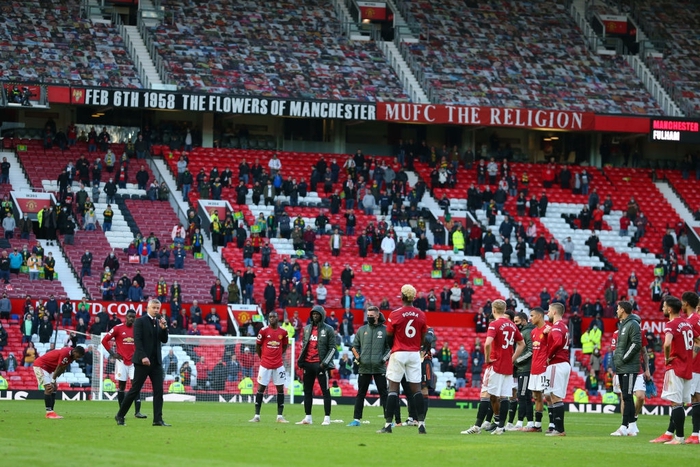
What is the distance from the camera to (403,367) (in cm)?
1984

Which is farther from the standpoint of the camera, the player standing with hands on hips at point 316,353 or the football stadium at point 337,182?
the football stadium at point 337,182

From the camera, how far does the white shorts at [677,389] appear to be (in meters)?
18.8

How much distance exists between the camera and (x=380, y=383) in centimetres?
2131

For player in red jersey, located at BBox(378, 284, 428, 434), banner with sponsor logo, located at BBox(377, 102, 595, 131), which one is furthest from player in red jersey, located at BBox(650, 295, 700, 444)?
banner with sponsor logo, located at BBox(377, 102, 595, 131)

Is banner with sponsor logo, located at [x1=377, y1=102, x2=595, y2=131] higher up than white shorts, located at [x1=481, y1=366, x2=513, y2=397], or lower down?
lower down

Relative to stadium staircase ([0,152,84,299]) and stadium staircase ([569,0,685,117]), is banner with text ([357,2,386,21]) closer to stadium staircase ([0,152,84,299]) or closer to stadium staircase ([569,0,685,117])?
stadium staircase ([569,0,685,117])

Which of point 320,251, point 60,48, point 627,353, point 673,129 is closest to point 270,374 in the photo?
point 627,353

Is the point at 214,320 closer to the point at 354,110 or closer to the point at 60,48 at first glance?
the point at 354,110

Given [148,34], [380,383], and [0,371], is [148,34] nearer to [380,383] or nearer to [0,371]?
[0,371]

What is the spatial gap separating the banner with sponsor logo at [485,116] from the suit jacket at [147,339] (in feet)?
111

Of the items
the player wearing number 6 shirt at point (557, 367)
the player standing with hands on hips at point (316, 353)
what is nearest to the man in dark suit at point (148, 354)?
the player standing with hands on hips at point (316, 353)

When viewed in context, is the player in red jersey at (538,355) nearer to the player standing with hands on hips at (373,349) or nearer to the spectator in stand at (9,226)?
the player standing with hands on hips at (373,349)

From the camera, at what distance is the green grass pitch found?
49.3 feet

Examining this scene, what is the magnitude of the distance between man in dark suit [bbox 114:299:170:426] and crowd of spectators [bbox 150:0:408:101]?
108 feet
